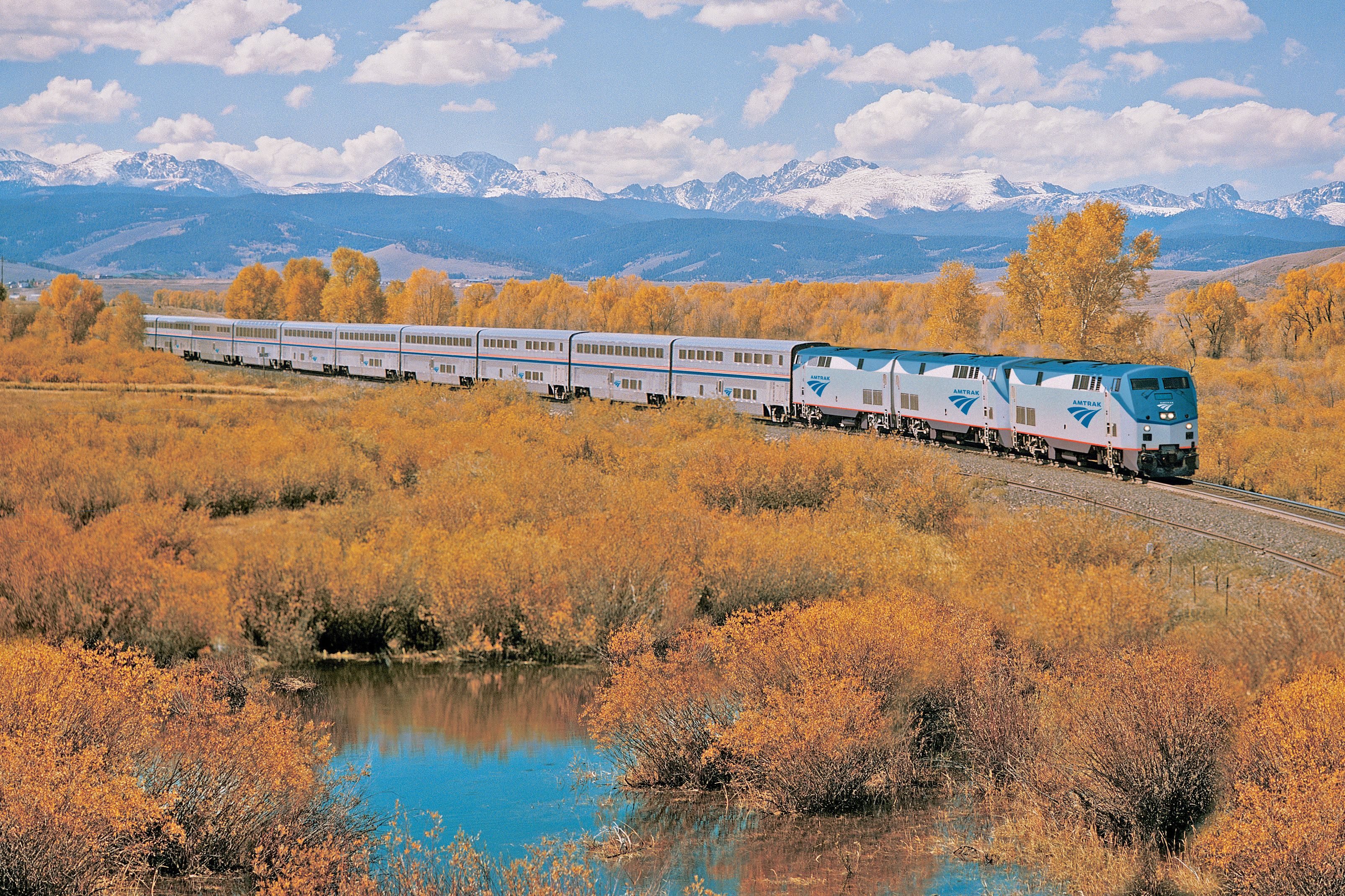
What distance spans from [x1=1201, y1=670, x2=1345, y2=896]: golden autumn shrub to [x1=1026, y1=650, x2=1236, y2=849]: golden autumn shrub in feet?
1.53

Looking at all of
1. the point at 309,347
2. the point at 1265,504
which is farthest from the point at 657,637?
the point at 309,347

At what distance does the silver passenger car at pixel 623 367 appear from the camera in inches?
1993

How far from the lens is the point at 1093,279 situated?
177ft

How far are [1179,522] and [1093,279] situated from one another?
31587mm

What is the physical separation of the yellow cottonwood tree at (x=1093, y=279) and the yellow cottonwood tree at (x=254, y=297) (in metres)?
97.7

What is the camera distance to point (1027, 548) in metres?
21.3

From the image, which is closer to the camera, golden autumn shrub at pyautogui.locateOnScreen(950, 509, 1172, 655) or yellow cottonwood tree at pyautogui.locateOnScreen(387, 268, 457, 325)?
golden autumn shrub at pyautogui.locateOnScreen(950, 509, 1172, 655)

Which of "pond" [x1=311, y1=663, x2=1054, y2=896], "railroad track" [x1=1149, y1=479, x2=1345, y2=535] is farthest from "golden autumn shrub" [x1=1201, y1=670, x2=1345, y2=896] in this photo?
"railroad track" [x1=1149, y1=479, x2=1345, y2=535]

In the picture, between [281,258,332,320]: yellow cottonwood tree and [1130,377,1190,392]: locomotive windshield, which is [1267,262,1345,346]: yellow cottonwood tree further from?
[281,258,332,320]: yellow cottonwood tree

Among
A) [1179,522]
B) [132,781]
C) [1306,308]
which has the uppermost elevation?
[1306,308]

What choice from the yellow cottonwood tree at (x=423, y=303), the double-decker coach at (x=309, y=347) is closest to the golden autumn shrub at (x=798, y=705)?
the double-decker coach at (x=309, y=347)

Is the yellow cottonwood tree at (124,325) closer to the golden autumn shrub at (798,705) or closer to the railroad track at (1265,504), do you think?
the railroad track at (1265,504)

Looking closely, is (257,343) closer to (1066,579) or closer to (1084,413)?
(1084,413)

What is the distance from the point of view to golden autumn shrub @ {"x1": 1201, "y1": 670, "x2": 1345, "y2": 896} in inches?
398
